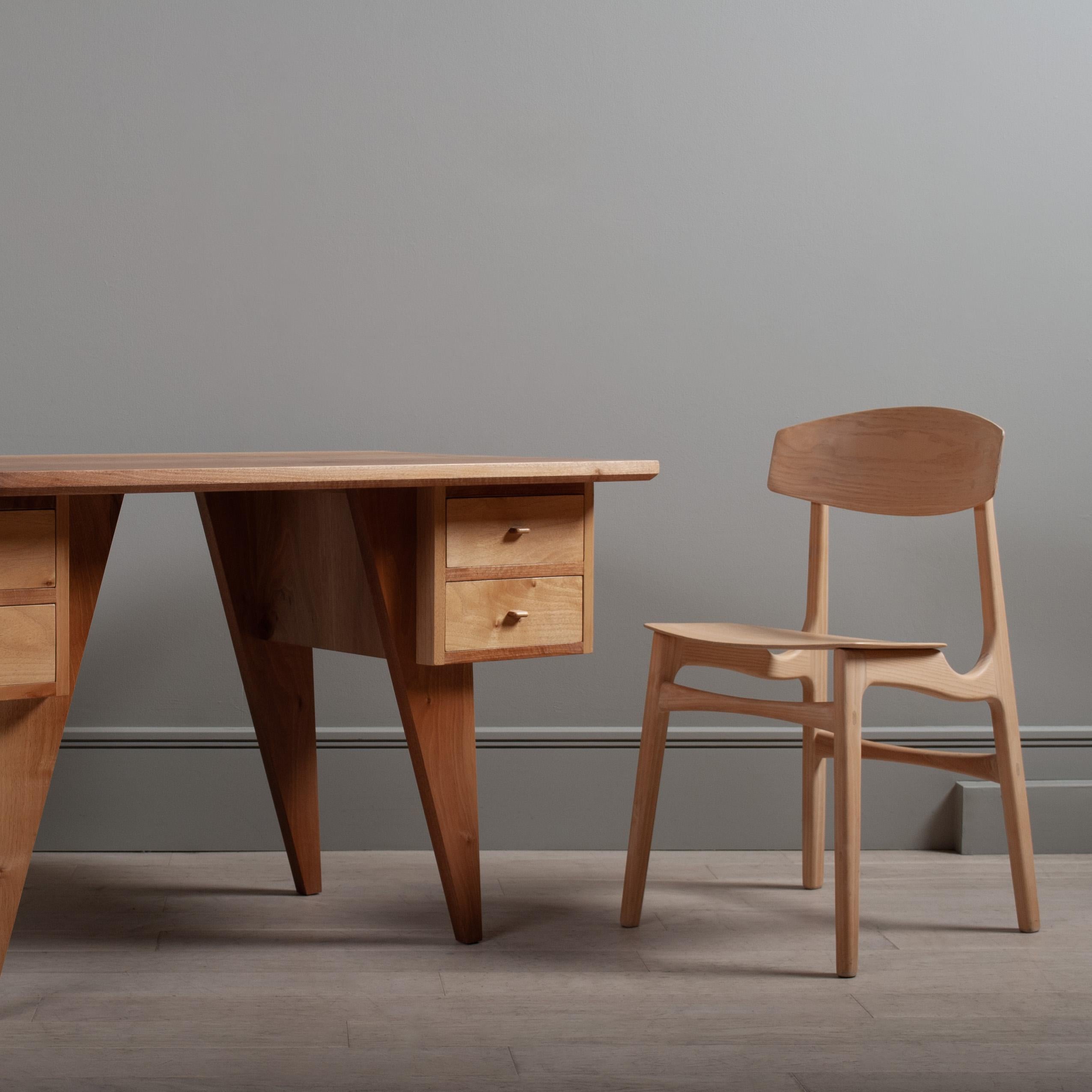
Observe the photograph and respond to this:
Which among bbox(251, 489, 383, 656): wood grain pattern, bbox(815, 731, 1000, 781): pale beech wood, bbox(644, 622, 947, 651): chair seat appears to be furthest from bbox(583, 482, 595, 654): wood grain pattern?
bbox(815, 731, 1000, 781): pale beech wood

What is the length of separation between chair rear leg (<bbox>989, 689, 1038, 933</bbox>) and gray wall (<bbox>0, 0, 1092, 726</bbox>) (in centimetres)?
52

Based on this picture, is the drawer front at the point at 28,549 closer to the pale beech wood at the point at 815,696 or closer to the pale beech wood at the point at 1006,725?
the pale beech wood at the point at 815,696

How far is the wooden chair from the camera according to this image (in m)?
1.75

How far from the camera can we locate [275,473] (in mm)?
1475

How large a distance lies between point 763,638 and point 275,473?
2.61 ft

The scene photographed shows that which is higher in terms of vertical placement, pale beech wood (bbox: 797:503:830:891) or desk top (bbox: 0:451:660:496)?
desk top (bbox: 0:451:660:496)

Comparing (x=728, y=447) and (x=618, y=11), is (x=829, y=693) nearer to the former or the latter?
(x=728, y=447)

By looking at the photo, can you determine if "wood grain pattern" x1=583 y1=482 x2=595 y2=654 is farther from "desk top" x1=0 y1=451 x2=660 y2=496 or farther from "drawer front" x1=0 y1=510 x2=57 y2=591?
"drawer front" x1=0 y1=510 x2=57 y2=591

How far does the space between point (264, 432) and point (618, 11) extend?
3.34 ft

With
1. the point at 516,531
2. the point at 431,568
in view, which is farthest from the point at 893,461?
the point at 431,568

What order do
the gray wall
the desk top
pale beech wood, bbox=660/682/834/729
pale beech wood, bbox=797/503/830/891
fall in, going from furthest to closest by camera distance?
1. the gray wall
2. pale beech wood, bbox=797/503/830/891
3. pale beech wood, bbox=660/682/834/729
4. the desk top

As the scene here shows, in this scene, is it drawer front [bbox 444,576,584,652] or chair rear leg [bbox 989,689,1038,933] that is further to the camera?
chair rear leg [bbox 989,689,1038,933]

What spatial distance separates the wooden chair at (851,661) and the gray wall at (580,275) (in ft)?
1.07

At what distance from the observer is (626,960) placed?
5.98 ft
